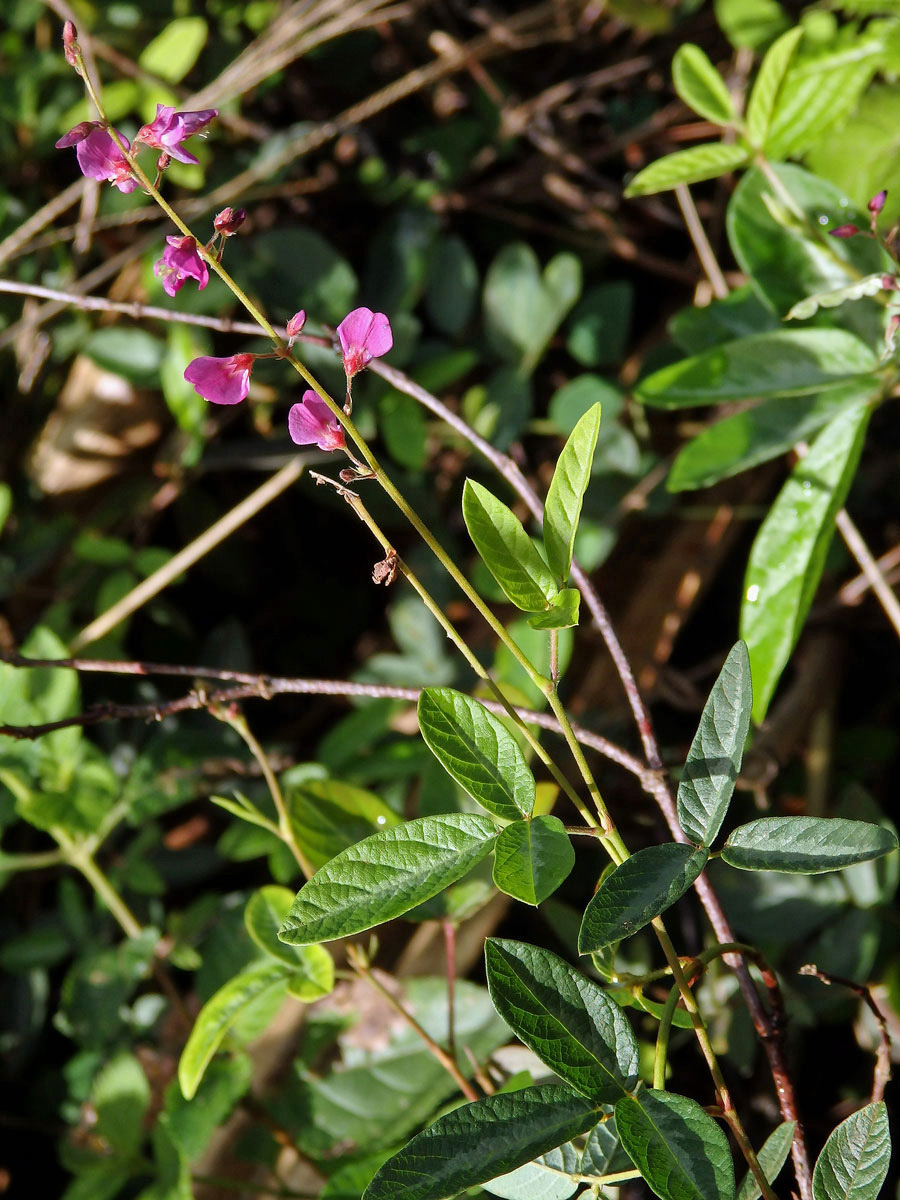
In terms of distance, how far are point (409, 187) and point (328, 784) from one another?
32.6 inches

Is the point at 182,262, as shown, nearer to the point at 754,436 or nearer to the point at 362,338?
the point at 362,338

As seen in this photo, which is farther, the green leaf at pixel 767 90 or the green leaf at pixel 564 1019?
the green leaf at pixel 767 90

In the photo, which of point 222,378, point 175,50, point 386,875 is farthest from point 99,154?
point 175,50

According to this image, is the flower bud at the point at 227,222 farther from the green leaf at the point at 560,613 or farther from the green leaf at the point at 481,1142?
the green leaf at the point at 481,1142

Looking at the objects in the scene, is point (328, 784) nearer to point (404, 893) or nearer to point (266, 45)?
point (404, 893)

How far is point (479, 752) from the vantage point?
0.49m

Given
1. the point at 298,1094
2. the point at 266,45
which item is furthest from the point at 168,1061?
the point at 266,45

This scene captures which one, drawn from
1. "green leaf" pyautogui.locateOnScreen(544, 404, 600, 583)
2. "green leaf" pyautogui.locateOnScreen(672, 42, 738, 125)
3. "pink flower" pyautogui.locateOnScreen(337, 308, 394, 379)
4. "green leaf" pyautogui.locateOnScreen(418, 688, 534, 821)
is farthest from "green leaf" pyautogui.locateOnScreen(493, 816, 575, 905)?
"green leaf" pyautogui.locateOnScreen(672, 42, 738, 125)

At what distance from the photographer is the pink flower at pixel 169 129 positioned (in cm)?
50

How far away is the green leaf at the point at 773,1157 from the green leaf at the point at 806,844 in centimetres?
14

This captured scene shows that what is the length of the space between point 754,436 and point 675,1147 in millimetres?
549

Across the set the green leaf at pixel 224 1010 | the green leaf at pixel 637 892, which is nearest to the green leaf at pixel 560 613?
the green leaf at pixel 637 892

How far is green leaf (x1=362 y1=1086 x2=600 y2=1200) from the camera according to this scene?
403mm

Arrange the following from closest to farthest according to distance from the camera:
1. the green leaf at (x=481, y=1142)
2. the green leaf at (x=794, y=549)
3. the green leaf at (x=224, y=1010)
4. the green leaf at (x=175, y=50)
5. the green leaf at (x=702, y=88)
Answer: the green leaf at (x=481, y=1142), the green leaf at (x=224, y=1010), the green leaf at (x=794, y=549), the green leaf at (x=702, y=88), the green leaf at (x=175, y=50)
